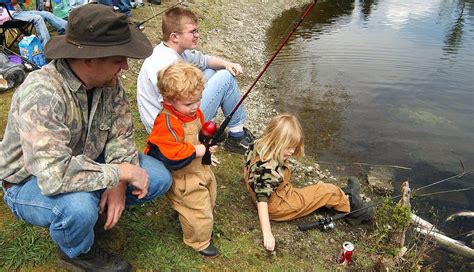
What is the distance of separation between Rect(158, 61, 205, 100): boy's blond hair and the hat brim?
0.41 meters

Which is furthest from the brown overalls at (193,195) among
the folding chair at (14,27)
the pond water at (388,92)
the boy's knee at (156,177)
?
the folding chair at (14,27)

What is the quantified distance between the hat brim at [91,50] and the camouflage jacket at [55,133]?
106mm

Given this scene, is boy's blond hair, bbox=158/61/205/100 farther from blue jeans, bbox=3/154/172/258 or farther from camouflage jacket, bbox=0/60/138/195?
blue jeans, bbox=3/154/172/258

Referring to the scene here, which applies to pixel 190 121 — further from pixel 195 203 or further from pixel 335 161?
pixel 335 161

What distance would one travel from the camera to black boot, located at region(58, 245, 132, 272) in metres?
2.71

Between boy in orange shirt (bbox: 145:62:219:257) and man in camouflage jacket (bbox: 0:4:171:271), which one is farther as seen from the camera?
boy in orange shirt (bbox: 145:62:219:257)

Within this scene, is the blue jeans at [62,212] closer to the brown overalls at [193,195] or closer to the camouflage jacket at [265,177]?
the brown overalls at [193,195]

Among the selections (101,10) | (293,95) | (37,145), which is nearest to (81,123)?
(37,145)

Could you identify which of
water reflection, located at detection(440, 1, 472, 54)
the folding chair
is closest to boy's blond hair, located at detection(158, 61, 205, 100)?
the folding chair

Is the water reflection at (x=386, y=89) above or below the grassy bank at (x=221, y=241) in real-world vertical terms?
below

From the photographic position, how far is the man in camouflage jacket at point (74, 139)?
223cm

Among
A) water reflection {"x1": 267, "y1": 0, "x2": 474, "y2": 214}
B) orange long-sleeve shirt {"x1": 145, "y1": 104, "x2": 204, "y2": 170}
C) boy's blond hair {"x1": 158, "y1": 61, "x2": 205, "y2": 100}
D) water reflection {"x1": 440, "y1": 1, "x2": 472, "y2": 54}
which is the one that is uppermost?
boy's blond hair {"x1": 158, "y1": 61, "x2": 205, "y2": 100}

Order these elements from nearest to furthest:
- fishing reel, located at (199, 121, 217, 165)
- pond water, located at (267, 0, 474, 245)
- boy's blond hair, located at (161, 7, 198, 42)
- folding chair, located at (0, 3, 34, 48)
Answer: fishing reel, located at (199, 121, 217, 165) → boy's blond hair, located at (161, 7, 198, 42) → pond water, located at (267, 0, 474, 245) → folding chair, located at (0, 3, 34, 48)

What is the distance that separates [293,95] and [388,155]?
108 inches
